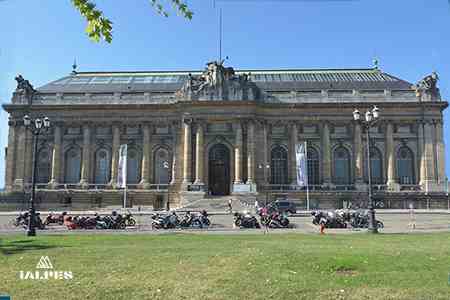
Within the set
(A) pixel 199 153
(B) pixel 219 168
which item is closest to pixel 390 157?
(B) pixel 219 168

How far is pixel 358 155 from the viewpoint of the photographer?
59406 millimetres

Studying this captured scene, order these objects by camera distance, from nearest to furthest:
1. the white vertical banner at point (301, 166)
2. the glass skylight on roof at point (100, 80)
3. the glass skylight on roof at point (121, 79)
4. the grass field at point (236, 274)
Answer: the grass field at point (236, 274) < the white vertical banner at point (301, 166) < the glass skylight on roof at point (100, 80) < the glass skylight on roof at point (121, 79)

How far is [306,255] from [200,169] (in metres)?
46.3

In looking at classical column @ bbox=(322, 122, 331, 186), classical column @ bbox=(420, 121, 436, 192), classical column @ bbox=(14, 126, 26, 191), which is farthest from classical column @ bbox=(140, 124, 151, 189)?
classical column @ bbox=(420, 121, 436, 192)

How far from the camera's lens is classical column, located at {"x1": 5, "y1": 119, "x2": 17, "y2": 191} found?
2376 inches

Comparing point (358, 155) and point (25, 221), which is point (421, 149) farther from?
point (25, 221)

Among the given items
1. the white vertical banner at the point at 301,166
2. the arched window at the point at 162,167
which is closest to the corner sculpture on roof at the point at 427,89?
the white vertical banner at the point at 301,166

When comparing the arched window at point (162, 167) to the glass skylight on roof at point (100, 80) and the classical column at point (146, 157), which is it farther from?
the glass skylight on roof at point (100, 80)

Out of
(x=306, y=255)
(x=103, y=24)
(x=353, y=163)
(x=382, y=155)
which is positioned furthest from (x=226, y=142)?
(x=103, y=24)

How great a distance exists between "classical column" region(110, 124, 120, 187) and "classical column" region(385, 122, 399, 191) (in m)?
35.1

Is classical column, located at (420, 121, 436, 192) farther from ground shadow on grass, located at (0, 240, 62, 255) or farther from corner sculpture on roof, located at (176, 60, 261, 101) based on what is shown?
ground shadow on grass, located at (0, 240, 62, 255)

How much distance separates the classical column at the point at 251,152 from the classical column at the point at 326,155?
929 centimetres

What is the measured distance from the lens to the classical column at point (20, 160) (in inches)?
2373

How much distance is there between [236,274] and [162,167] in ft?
171
